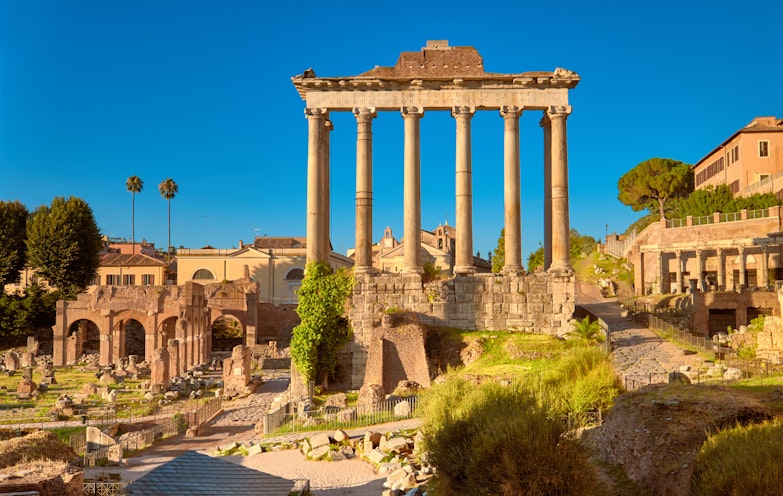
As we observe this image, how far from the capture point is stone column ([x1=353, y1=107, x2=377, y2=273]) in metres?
29.5

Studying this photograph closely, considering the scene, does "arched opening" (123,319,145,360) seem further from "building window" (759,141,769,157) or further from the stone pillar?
"building window" (759,141,769,157)

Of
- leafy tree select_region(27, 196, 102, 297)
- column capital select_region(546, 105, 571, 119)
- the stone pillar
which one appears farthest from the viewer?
leafy tree select_region(27, 196, 102, 297)

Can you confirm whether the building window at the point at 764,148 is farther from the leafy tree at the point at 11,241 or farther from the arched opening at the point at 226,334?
the leafy tree at the point at 11,241

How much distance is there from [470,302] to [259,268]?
44.4 metres

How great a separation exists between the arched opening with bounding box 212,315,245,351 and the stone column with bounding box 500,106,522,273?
3675cm

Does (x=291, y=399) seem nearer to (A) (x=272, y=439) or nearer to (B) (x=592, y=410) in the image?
(A) (x=272, y=439)

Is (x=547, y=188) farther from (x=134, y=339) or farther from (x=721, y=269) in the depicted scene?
(x=134, y=339)

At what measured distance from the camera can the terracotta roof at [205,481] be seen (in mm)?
15031

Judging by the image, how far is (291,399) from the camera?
2752cm

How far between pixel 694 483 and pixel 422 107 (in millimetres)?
21704

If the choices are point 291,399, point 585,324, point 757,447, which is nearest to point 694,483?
point 757,447

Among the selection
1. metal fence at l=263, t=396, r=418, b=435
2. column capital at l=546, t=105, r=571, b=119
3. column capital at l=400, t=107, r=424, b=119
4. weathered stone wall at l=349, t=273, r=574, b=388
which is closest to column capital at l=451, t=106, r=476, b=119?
column capital at l=400, t=107, r=424, b=119

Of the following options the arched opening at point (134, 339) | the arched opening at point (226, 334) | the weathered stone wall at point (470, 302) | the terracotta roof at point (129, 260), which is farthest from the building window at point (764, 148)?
the terracotta roof at point (129, 260)

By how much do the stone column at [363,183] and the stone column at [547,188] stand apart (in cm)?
734
